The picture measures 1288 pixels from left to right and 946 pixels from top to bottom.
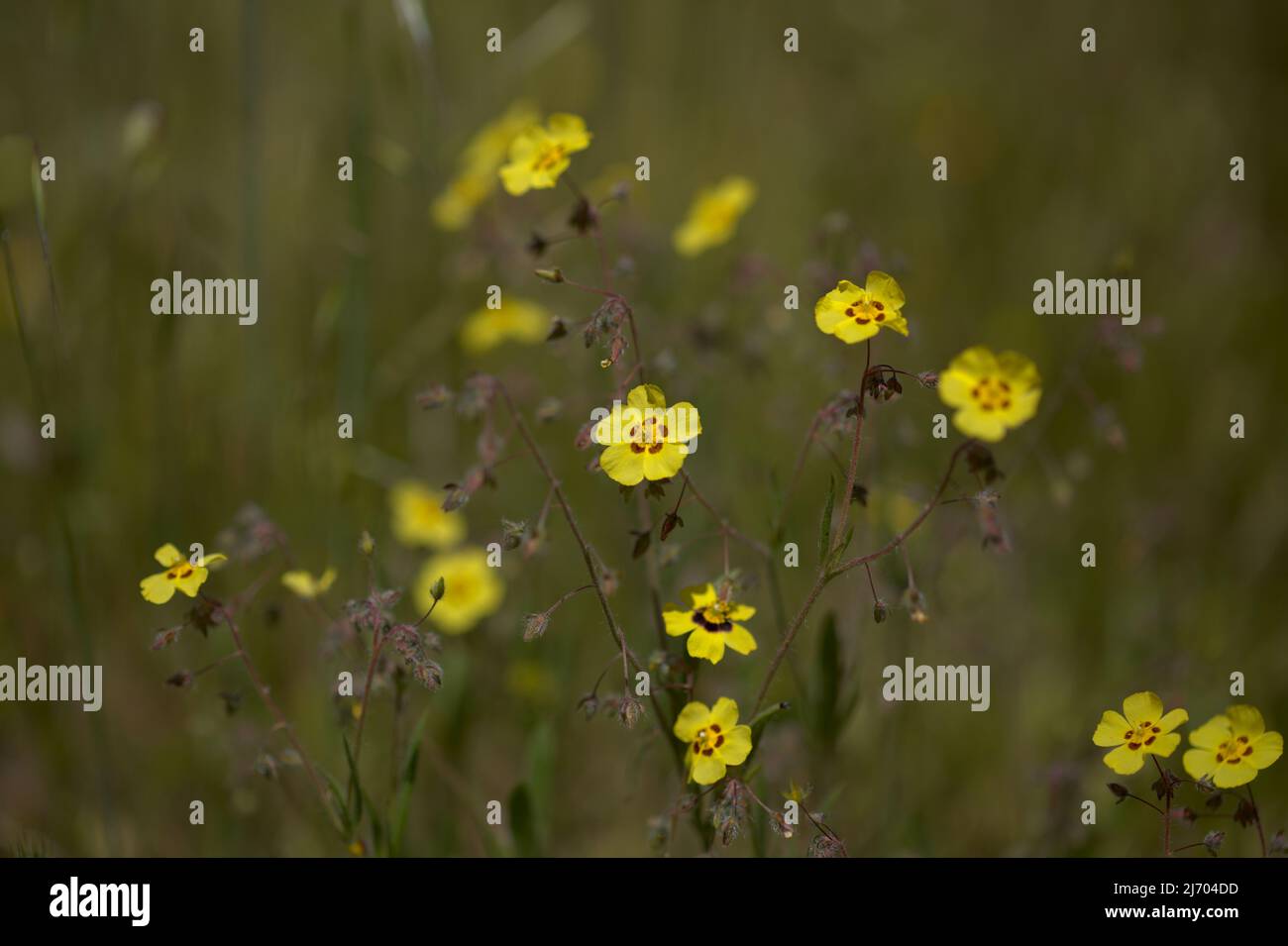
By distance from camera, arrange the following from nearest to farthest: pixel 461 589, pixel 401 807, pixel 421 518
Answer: pixel 401 807
pixel 461 589
pixel 421 518

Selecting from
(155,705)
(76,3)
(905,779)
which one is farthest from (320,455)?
(905,779)

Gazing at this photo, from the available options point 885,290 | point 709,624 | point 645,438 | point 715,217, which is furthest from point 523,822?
point 715,217

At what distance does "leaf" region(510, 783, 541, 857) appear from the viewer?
2777 mm

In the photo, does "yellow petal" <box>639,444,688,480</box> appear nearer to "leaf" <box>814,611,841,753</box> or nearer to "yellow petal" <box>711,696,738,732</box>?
"yellow petal" <box>711,696,738,732</box>

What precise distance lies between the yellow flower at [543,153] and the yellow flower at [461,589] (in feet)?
4.99

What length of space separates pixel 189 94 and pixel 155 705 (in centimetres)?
352

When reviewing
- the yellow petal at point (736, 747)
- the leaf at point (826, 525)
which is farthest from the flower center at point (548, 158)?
the yellow petal at point (736, 747)

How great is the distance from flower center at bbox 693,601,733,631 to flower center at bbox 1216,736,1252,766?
1067mm

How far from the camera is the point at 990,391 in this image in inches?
88.0

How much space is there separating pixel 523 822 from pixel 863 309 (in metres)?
1.53

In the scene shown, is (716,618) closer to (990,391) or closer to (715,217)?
(990,391)

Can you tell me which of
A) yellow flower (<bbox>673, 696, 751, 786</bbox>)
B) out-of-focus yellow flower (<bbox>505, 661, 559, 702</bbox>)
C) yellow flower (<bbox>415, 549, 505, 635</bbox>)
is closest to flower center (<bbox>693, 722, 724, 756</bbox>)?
yellow flower (<bbox>673, 696, 751, 786</bbox>)

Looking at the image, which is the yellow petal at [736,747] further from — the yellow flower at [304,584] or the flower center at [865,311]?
the yellow flower at [304,584]
